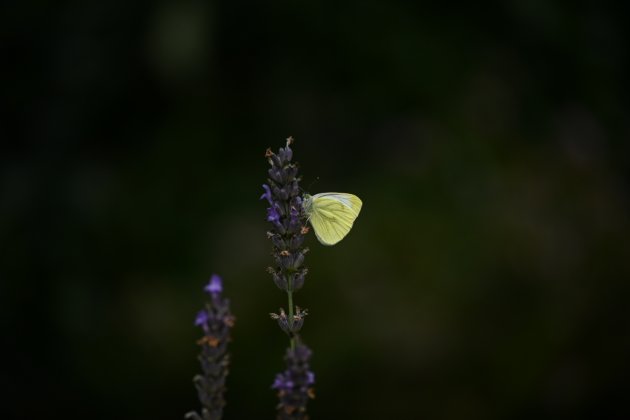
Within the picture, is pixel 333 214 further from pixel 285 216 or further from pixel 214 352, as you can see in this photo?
pixel 214 352

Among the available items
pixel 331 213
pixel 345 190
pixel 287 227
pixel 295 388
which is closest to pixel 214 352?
pixel 295 388

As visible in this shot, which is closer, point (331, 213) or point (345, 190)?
point (331, 213)

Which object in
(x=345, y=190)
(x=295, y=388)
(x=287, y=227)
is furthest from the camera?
(x=345, y=190)

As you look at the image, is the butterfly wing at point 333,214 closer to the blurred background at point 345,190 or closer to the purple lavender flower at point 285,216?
the purple lavender flower at point 285,216

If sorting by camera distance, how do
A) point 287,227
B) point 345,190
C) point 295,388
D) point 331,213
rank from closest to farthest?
point 295,388 → point 287,227 → point 331,213 → point 345,190

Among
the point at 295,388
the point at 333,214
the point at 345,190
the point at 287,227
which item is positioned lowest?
the point at 295,388

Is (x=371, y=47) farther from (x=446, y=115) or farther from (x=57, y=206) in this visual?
(x=57, y=206)

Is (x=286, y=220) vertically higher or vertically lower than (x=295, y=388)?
higher
